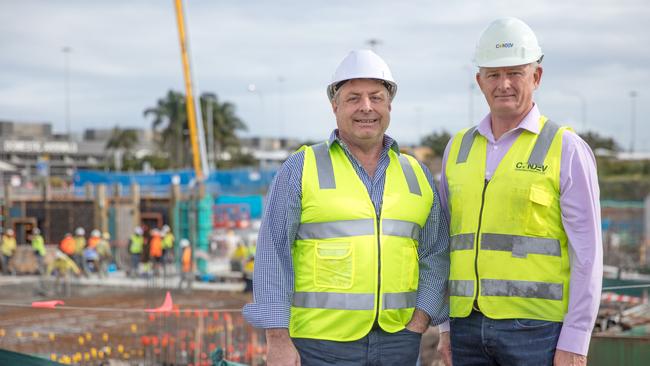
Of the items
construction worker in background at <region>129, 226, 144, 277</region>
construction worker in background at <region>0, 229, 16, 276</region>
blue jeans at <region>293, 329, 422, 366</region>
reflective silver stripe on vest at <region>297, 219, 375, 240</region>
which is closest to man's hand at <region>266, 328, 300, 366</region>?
blue jeans at <region>293, 329, 422, 366</region>

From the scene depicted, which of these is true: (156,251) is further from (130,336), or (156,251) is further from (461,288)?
(461,288)

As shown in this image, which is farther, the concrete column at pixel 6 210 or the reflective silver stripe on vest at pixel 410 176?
the concrete column at pixel 6 210

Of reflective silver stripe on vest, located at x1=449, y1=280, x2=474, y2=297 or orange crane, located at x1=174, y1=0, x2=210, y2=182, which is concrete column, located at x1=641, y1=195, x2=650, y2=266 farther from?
reflective silver stripe on vest, located at x1=449, y1=280, x2=474, y2=297

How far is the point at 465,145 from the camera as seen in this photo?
3.51 meters

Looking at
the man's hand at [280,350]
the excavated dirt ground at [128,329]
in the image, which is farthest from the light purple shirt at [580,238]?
the excavated dirt ground at [128,329]

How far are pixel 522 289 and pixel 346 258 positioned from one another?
0.73 meters

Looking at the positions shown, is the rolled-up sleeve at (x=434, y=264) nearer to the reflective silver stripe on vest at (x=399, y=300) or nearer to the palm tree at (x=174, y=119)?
the reflective silver stripe on vest at (x=399, y=300)

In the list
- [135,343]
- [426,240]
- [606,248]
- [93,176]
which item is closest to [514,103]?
[426,240]

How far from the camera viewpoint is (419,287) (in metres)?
3.36

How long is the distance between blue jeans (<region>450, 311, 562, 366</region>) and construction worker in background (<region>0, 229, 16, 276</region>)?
26.8 m

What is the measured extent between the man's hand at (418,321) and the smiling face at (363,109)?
29.1 inches

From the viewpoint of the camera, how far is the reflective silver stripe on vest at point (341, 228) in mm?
3154

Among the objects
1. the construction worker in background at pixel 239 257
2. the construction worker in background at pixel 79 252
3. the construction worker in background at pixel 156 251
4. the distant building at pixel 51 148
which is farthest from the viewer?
the distant building at pixel 51 148

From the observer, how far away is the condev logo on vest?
316 cm
